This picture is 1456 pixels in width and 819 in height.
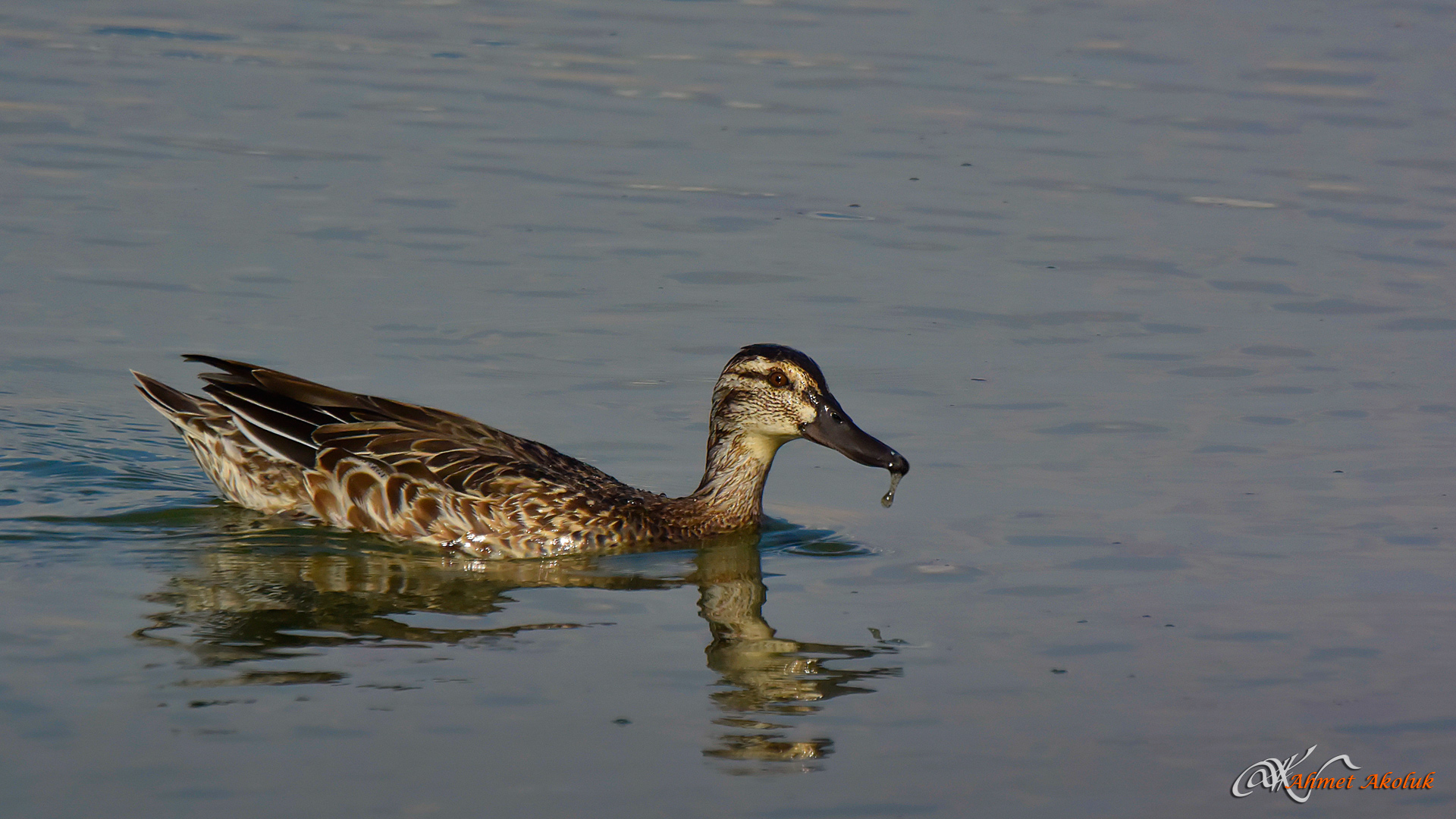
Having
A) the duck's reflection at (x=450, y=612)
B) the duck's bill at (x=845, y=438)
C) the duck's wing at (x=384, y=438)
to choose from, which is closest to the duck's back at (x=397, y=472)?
the duck's wing at (x=384, y=438)

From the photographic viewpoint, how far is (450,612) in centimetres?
807

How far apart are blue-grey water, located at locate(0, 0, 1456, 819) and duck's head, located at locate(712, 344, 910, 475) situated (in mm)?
460

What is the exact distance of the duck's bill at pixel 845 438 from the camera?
9180 mm

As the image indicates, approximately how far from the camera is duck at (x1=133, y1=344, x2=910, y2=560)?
30.4ft

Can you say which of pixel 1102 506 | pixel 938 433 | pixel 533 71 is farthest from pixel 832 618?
pixel 533 71

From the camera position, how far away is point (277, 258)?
42.7 feet

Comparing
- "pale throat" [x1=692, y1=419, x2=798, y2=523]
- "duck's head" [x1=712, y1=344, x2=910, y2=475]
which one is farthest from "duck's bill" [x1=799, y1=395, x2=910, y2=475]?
"pale throat" [x1=692, y1=419, x2=798, y2=523]

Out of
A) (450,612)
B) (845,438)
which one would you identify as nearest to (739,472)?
(845,438)

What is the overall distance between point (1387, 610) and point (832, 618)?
7.73ft

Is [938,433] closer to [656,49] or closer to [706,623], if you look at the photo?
[706,623]
